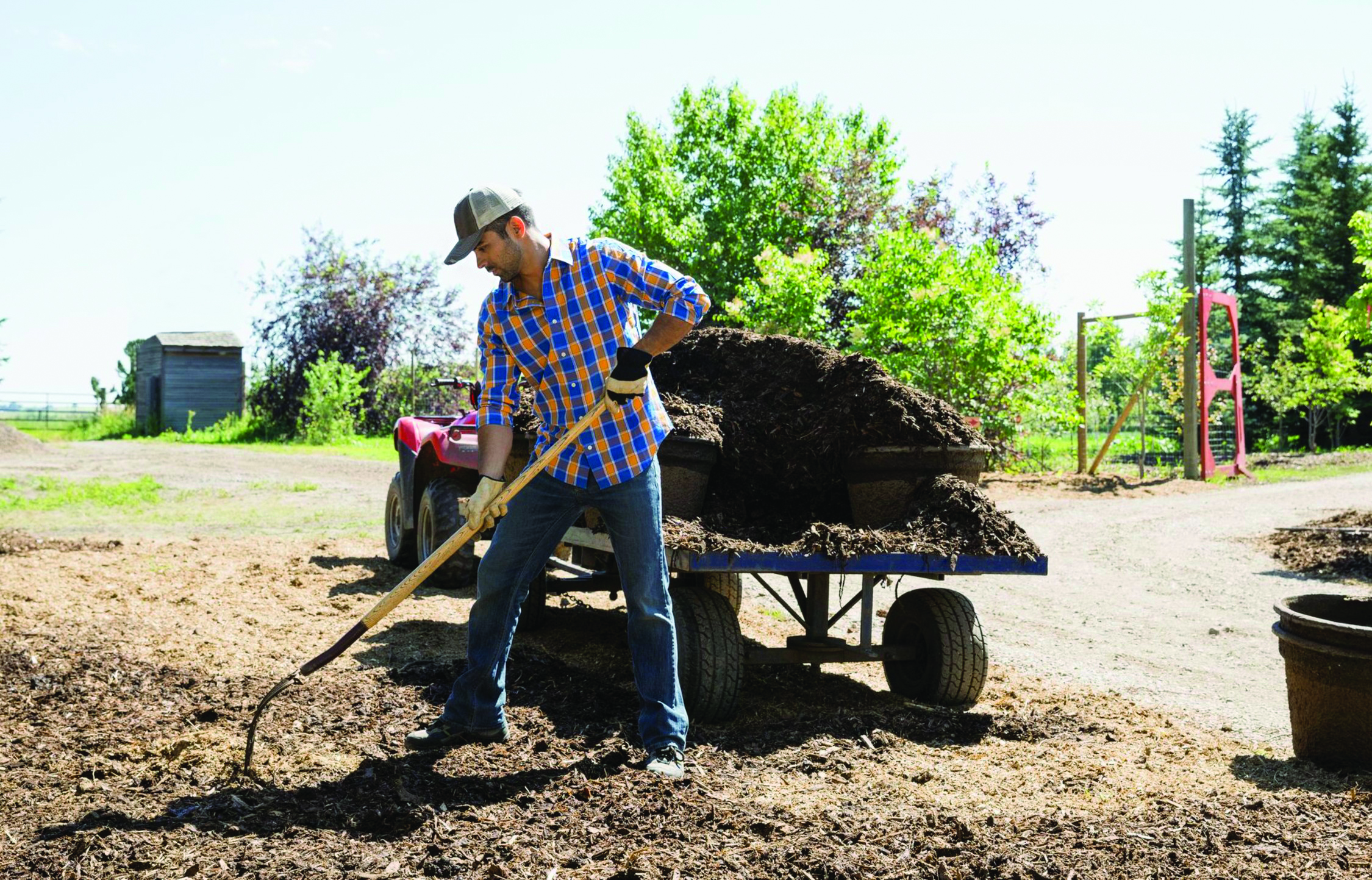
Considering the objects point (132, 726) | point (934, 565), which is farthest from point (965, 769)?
point (132, 726)

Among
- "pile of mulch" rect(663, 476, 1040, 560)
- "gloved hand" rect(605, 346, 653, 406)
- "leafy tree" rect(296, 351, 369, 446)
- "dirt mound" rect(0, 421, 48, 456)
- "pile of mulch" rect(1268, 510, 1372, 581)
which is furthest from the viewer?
"leafy tree" rect(296, 351, 369, 446)

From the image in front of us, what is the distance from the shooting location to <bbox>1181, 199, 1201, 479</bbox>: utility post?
17969 mm

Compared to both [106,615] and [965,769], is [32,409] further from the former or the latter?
[965,769]

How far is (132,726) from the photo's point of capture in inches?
182

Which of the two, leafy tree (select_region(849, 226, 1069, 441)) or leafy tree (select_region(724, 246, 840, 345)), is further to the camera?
leafy tree (select_region(724, 246, 840, 345))

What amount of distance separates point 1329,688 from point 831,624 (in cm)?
205

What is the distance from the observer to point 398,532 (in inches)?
365

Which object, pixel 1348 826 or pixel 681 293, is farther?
pixel 681 293

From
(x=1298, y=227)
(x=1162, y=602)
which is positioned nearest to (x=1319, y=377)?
(x=1298, y=227)

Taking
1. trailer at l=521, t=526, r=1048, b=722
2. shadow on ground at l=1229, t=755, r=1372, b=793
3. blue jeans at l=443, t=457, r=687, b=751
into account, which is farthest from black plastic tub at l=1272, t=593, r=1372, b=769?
blue jeans at l=443, t=457, r=687, b=751

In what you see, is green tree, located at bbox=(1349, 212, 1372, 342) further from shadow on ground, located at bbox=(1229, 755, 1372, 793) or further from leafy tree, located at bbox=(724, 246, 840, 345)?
shadow on ground, located at bbox=(1229, 755, 1372, 793)

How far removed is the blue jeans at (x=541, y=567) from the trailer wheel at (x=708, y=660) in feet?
1.70

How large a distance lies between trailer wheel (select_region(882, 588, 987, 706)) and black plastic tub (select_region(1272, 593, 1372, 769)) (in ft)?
4.06

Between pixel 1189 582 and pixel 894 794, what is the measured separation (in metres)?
6.62
